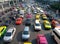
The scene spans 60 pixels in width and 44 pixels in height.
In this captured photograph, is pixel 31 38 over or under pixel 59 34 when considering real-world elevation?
under

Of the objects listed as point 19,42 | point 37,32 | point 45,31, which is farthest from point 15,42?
point 45,31

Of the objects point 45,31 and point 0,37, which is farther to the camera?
point 45,31

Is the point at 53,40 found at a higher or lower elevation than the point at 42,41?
lower

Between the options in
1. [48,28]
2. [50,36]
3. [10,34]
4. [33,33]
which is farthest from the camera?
[48,28]

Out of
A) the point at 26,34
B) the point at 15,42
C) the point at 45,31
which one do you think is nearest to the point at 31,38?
the point at 26,34

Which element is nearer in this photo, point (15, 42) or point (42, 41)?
point (42, 41)

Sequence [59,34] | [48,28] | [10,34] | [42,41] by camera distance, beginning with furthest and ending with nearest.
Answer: [48,28]
[10,34]
[59,34]
[42,41]

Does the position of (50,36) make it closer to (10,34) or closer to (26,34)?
(26,34)

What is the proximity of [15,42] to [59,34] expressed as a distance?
28.0ft

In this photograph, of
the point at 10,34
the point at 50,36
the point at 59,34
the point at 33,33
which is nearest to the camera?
the point at 59,34

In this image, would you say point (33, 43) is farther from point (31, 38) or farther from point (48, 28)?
point (48, 28)

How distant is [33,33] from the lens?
98.4 ft

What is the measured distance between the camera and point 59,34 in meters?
23.5

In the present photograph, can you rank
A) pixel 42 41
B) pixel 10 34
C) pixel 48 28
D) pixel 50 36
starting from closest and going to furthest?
pixel 42 41 → pixel 10 34 → pixel 50 36 → pixel 48 28
